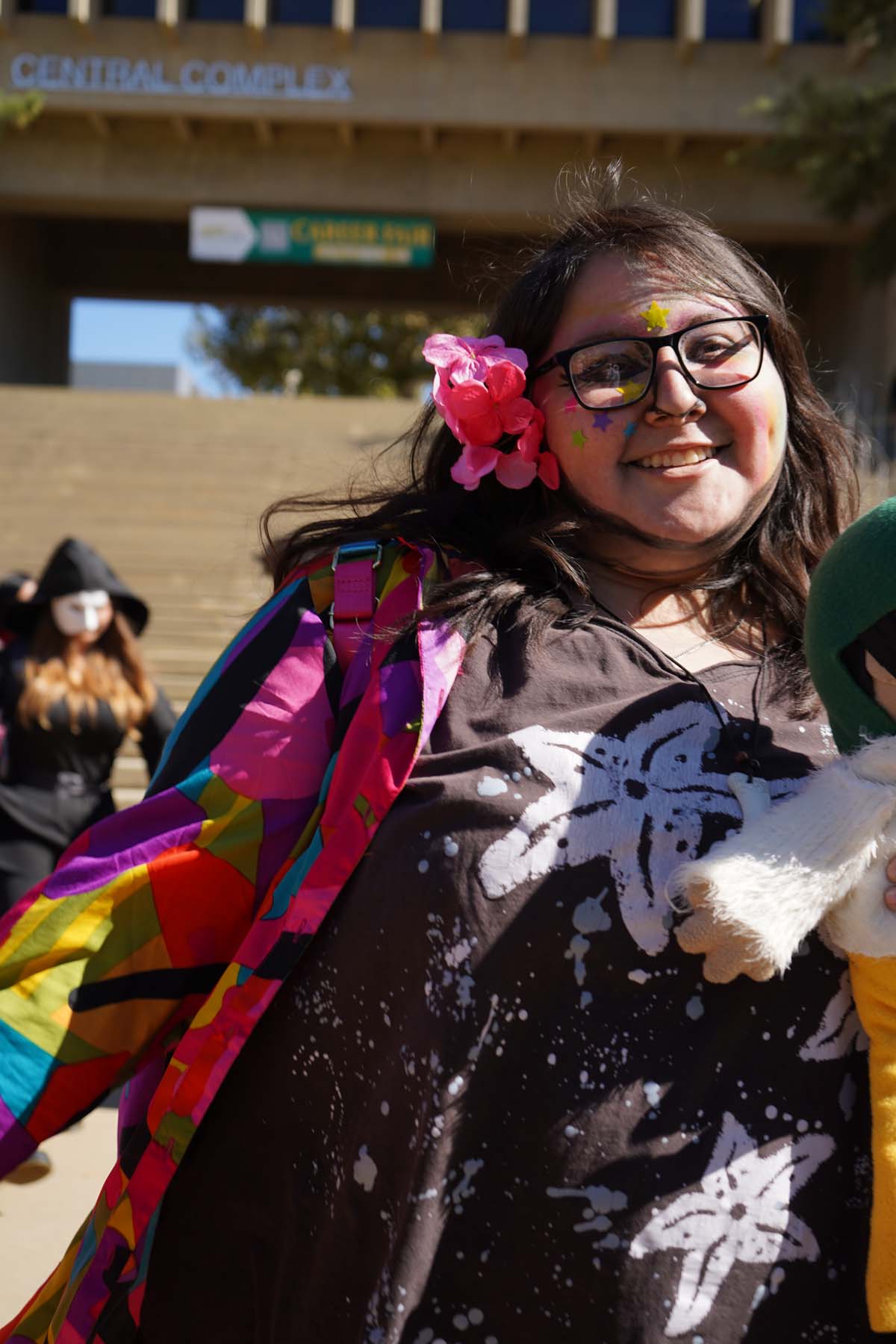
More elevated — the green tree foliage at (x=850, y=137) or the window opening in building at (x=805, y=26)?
the window opening in building at (x=805, y=26)

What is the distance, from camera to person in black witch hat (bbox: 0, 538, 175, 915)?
18.1ft

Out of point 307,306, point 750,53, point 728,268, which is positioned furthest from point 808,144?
point 728,268

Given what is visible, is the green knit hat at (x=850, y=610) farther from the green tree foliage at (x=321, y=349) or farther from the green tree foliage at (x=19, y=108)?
the green tree foliage at (x=321, y=349)

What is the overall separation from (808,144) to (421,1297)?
18363 millimetres

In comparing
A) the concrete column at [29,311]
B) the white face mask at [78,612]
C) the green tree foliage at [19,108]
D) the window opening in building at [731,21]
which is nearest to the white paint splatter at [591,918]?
the white face mask at [78,612]

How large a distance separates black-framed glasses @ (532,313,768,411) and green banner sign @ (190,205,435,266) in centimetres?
2443

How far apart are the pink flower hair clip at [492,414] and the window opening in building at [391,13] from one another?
84.7ft

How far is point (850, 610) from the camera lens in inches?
63.2

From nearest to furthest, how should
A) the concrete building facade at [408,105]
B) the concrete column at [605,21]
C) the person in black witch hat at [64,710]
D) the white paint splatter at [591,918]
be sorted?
the white paint splatter at [591,918], the person in black witch hat at [64,710], the concrete column at [605,21], the concrete building facade at [408,105]

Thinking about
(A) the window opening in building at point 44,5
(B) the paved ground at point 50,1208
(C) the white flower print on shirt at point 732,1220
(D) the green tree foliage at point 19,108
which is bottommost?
(B) the paved ground at point 50,1208

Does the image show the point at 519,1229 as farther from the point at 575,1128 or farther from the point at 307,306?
the point at 307,306

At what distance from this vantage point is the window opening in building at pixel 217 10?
83.1 feet

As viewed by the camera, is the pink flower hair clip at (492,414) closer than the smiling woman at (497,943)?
No

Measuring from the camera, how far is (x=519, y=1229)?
1.57 metres
